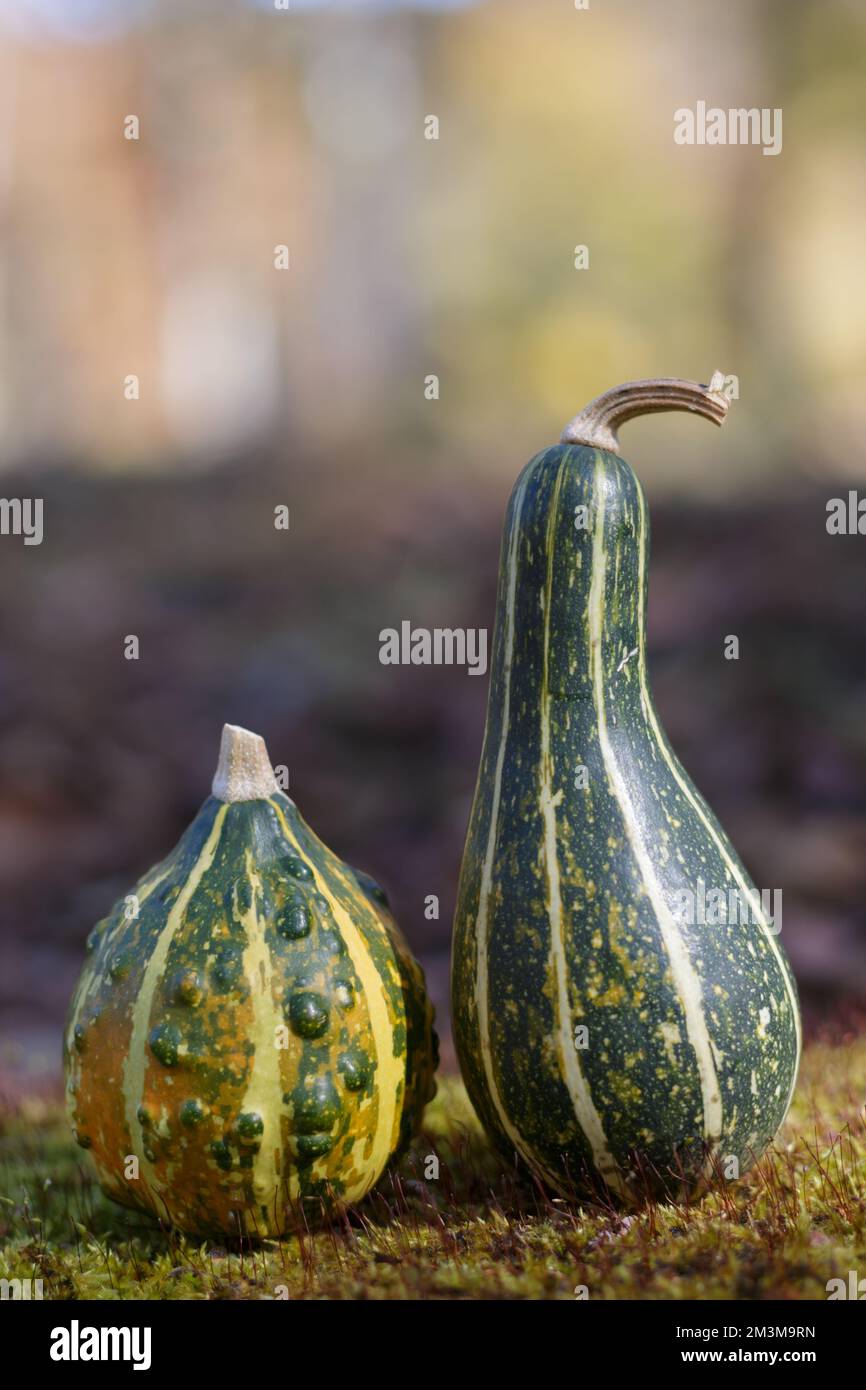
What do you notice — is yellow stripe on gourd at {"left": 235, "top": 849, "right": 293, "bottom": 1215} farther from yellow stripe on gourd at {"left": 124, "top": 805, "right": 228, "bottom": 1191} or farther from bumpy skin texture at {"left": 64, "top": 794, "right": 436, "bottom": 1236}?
yellow stripe on gourd at {"left": 124, "top": 805, "right": 228, "bottom": 1191}

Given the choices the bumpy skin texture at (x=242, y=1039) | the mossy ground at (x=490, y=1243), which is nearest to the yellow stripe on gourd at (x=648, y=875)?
the mossy ground at (x=490, y=1243)

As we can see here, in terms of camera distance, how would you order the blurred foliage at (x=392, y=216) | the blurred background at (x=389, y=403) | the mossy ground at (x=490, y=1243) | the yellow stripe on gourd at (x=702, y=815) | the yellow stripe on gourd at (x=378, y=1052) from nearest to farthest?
1. the mossy ground at (x=490, y=1243)
2. the yellow stripe on gourd at (x=378, y=1052)
3. the yellow stripe on gourd at (x=702, y=815)
4. the blurred background at (x=389, y=403)
5. the blurred foliage at (x=392, y=216)

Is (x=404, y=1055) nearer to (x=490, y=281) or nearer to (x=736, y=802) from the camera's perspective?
(x=736, y=802)

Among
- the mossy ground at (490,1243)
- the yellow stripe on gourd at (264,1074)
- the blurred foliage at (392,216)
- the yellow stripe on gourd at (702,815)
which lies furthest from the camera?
the blurred foliage at (392,216)

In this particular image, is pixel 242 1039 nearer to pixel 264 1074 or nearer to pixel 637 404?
pixel 264 1074

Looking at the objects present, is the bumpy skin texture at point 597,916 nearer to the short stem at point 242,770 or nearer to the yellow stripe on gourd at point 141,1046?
the short stem at point 242,770

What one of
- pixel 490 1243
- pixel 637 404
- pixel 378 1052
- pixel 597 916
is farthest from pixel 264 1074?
pixel 637 404

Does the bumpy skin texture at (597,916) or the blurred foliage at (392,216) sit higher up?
the blurred foliage at (392,216)
